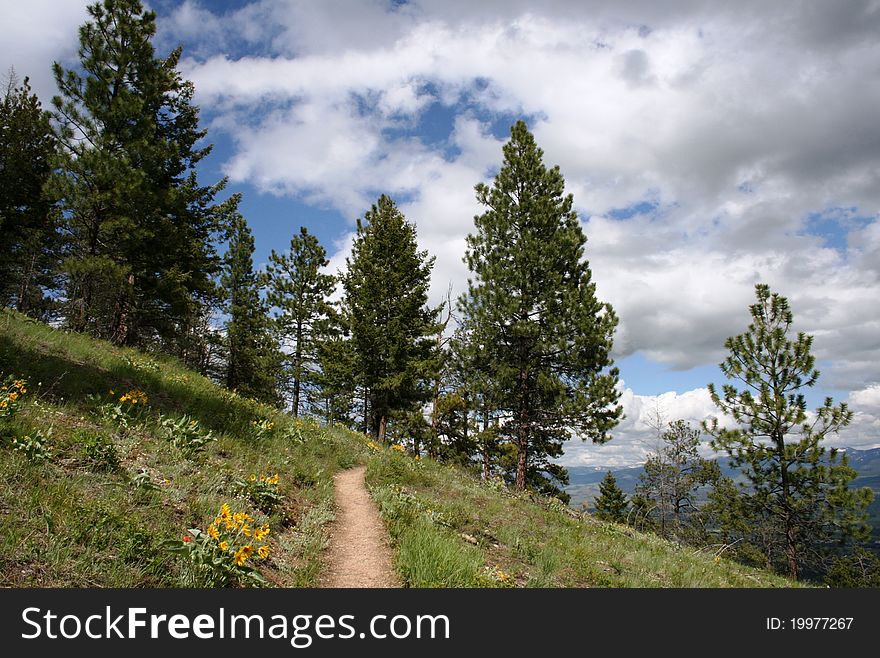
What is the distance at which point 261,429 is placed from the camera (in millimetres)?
10773

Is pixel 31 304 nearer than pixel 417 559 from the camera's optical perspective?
No

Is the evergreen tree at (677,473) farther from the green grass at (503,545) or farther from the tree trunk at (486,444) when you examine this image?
the green grass at (503,545)

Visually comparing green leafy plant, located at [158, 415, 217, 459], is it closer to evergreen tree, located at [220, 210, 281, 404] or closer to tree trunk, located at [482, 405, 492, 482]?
tree trunk, located at [482, 405, 492, 482]

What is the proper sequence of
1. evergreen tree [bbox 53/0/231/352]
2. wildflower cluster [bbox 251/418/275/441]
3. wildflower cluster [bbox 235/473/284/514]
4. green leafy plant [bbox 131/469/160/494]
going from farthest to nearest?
1. evergreen tree [bbox 53/0/231/352]
2. wildflower cluster [bbox 251/418/275/441]
3. wildflower cluster [bbox 235/473/284/514]
4. green leafy plant [bbox 131/469/160/494]

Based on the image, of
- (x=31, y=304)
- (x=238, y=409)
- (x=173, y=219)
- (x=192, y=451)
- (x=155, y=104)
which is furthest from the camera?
(x=31, y=304)

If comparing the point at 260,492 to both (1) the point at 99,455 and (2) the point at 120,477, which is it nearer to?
(2) the point at 120,477

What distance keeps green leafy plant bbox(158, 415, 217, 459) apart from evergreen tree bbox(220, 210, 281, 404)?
23007 mm

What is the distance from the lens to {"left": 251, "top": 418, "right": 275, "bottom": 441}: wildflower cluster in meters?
10.4

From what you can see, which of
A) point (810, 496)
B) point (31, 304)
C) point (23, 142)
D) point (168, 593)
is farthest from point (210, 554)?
point (31, 304)

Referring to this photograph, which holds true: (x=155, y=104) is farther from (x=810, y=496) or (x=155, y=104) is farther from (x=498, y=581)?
(x=810, y=496)

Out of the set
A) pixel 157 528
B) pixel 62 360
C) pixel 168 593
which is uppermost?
pixel 62 360

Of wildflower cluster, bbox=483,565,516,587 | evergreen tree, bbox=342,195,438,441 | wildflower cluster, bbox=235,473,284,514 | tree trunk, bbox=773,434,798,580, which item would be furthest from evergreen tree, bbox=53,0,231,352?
tree trunk, bbox=773,434,798,580

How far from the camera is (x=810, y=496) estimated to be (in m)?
18.5

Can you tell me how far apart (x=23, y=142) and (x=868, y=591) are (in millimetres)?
34931
